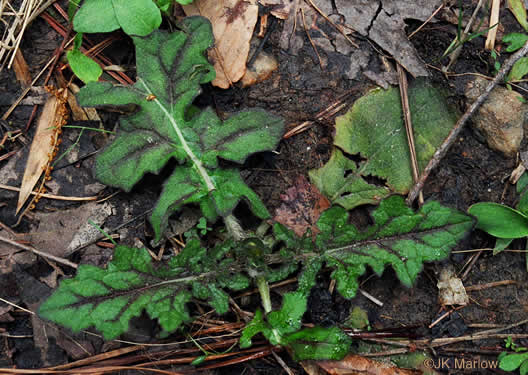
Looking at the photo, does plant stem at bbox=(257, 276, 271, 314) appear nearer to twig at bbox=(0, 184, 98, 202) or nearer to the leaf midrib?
the leaf midrib

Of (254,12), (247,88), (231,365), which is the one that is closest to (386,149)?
(247,88)

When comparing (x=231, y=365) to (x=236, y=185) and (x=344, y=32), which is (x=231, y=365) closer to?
(x=236, y=185)

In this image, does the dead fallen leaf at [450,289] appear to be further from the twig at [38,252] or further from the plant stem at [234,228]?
the twig at [38,252]

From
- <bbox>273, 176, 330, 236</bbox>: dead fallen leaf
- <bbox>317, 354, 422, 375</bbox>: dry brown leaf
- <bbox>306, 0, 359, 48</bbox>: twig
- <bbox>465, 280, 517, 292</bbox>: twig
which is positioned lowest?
<bbox>317, 354, 422, 375</bbox>: dry brown leaf

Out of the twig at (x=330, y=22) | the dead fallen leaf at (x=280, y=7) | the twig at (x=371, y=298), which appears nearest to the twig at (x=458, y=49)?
the twig at (x=330, y=22)

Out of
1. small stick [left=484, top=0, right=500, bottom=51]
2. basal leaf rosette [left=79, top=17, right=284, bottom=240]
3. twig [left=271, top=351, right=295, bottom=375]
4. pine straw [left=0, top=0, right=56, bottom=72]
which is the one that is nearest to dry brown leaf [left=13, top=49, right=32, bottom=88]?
pine straw [left=0, top=0, right=56, bottom=72]
